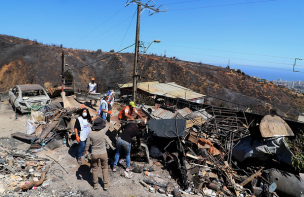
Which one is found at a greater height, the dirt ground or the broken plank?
the broken plank

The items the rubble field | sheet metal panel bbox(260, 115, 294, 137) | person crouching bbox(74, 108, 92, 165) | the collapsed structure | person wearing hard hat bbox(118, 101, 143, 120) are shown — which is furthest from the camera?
sheet metal panel bbox(260, 115, 294, 137)

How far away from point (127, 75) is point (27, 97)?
26.4 m

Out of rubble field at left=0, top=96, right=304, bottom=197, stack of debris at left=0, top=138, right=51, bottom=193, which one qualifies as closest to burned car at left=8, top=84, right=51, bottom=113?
rubble field at left=0, top=96, right=304, bottom=197

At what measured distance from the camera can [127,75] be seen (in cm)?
3644

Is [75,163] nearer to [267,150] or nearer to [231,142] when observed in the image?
[231,142]

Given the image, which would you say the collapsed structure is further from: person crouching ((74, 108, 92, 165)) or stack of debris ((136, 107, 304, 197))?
person crouching ((74, 108, 92, 165))

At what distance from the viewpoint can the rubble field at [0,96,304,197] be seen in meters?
4.88

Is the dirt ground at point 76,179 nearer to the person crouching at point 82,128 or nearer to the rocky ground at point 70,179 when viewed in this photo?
the rocky ground at point 70,179

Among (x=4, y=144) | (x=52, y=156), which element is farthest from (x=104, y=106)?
(x=4, y=144)

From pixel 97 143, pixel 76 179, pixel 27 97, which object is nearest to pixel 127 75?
pixel 27 97

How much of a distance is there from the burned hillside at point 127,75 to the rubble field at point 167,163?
65.9 ft

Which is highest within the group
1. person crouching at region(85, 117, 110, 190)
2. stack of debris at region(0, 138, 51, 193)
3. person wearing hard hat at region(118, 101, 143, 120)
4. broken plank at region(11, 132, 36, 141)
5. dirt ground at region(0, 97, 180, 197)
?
person wearing hard hat at region(118, 101, 143, 120)

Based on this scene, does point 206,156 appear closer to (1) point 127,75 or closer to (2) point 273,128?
(2) point 273,128

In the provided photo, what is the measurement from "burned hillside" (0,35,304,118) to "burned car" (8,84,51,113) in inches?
588
